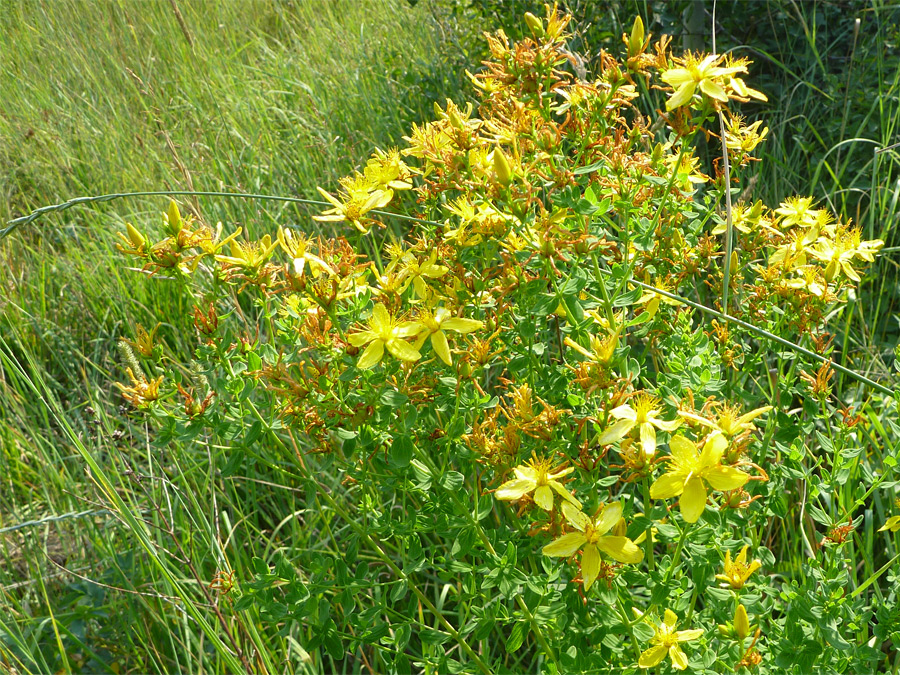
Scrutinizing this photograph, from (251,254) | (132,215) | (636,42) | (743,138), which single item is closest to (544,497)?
(251,254)

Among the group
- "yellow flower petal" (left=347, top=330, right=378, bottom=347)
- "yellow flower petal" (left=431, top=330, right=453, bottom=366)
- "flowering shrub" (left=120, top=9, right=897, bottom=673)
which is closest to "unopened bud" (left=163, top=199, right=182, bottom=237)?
"flowering shrub" (left=120, top=9, right=897, bottom=673)

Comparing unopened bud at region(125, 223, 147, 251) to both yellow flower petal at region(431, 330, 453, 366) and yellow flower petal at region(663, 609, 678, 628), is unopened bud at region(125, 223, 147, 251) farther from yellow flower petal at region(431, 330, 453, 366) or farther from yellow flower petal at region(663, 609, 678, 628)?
yellow flower petal at region(663, 609, 678, 628)

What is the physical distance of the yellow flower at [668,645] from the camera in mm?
1131

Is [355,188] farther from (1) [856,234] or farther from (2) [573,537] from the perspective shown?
(1) [856,234]

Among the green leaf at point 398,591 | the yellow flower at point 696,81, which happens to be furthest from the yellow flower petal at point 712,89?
the green leaf at point 398,591

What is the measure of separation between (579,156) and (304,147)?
235cm

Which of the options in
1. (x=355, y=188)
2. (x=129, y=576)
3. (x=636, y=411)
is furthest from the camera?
(x=129, y=576)

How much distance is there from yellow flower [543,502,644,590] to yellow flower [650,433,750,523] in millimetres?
74

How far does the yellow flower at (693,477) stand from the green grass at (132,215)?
829 millimetres

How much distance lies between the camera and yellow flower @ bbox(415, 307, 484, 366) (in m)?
1.15

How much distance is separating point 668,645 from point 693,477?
13.2 inches

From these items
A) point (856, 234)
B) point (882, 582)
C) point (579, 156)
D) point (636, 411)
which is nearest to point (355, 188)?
point (579, 156)

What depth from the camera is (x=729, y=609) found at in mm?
1368

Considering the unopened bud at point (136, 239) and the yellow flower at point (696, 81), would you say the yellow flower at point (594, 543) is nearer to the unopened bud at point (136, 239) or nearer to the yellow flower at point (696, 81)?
the yellow flower at point (696, 81)
